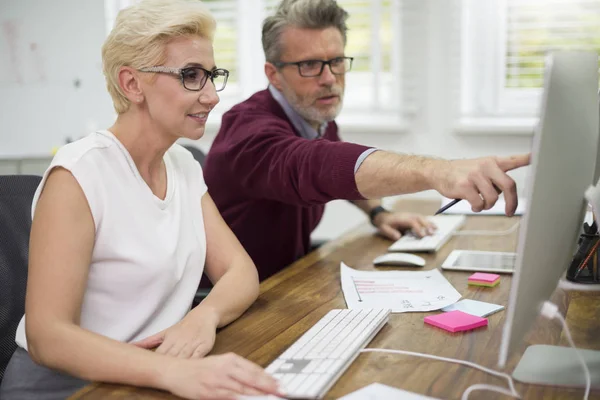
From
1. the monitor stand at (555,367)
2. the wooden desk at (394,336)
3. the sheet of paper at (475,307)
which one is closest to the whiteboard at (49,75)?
the wooden desk at (394,336)

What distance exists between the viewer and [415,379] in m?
1.05

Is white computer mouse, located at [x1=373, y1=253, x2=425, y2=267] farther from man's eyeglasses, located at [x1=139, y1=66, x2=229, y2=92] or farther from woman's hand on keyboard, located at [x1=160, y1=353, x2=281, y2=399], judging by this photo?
woman's hand on keyboard, located at [x1=160, y1=353, x2=281, y2=399]

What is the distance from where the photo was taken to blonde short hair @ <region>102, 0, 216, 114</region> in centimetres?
135

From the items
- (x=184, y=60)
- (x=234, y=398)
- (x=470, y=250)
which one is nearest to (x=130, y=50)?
(x=184, y=60)

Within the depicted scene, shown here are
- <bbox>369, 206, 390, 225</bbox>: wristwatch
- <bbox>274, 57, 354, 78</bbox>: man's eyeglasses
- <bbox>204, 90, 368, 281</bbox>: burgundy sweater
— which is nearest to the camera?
<bbox>204, 90, 368, 281</bbox>: burgundy sweater

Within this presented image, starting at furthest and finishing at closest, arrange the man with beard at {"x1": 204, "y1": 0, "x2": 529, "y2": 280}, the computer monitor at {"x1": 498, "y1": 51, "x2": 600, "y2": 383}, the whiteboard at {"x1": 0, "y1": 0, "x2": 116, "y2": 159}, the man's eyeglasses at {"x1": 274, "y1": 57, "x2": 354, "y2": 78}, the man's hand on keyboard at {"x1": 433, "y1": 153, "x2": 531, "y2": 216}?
the whiteboard at {"x1": 0, "y1": 0, "x2": 116, "y2": 159} → the man's eyeglasses at {"x1": 274, "y1": 57, "x2": 354, "y2": 78} → the man with beard at {"x1": 204, "y1": 0, "x2": 529, "y2": 280} → the man's hand on keyboard at {"x1": 433, "y1": 153, "x2": 531, "y2": 216} → the computer monitor at {"x1": 498, "y1": 51, "x2": 600, "y2": 383}

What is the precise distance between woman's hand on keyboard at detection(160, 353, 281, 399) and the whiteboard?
2.72 metres

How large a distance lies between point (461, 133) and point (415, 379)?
8.66 ft

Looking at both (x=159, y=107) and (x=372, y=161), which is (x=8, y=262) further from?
(x=372, y=161)

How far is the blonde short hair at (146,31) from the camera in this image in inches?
53.3

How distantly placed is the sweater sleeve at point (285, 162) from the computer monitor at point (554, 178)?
529 mm

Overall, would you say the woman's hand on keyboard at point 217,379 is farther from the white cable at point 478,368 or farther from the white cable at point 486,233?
the white cable at point 486,233

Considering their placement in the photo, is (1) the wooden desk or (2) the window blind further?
(2) the window blind

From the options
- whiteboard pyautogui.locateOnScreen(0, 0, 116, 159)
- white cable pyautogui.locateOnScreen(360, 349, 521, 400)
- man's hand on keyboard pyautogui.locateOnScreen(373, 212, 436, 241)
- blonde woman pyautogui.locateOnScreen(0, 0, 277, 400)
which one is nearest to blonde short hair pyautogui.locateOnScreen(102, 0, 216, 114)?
blonde woman pyautogui.locateOnScreen(0, 0, 277, 400)
